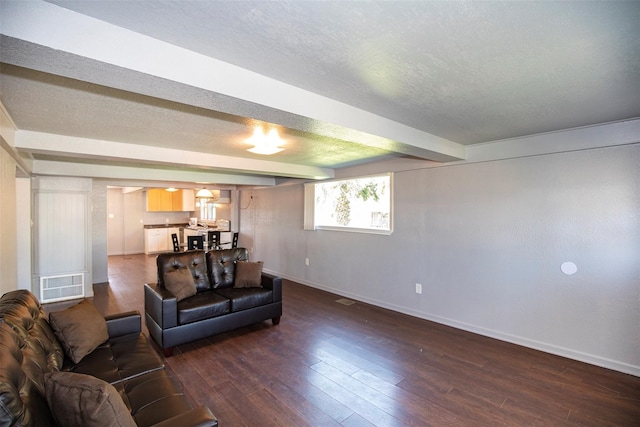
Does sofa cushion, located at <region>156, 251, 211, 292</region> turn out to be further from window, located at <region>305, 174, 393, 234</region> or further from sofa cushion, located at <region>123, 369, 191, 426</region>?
window, located at <region>305, 174, 393, 234</region>

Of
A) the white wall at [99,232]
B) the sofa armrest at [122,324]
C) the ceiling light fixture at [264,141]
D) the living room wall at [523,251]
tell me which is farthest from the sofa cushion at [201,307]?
the white wall at [99,232]

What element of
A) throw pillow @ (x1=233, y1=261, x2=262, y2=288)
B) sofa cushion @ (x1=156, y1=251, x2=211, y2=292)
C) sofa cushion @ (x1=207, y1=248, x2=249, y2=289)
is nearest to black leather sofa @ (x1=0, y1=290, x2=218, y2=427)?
sofa cushion @ (x1=156, y1=251, x2=211, y2=292)

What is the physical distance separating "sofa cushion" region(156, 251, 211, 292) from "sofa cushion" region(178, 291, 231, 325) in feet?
0.83

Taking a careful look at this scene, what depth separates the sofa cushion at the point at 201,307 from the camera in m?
3.15

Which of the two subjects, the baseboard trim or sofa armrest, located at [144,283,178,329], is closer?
the baseboard trim

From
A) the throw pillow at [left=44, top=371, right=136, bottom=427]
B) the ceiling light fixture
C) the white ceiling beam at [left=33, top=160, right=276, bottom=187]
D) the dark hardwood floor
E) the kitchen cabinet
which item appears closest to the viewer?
the throw pillow at [left=44, top=371, right=136, bottom=427]

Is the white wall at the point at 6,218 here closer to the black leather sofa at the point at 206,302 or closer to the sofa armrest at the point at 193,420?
the black leather sofa at the point at 206,302

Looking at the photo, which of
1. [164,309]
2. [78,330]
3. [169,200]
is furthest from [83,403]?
[169,200]

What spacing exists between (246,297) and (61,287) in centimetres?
387

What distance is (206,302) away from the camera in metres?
3.36

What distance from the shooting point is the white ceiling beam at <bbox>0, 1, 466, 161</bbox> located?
1211 mm

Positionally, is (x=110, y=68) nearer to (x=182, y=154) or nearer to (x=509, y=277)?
(x=182, y=154)

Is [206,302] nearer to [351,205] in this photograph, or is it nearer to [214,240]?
[351,205]

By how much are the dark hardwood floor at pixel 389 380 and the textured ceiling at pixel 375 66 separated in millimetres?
2195
